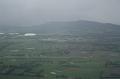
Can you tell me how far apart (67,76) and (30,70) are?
5359 millimetres

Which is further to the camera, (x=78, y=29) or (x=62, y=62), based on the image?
(x=78, y=29)

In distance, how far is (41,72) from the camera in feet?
100

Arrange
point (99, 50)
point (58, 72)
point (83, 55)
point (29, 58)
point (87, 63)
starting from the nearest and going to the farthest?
point (58, 72)
point (87, 63)
point (29, 58)
point (83, 55)
point (99, 50)

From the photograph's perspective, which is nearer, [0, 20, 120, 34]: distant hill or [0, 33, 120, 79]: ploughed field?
[0, 33, 120, 79]: ploughed field

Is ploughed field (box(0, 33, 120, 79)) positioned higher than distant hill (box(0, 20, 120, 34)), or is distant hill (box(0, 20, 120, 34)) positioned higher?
distant hill (box(0, 20, 120, 34))

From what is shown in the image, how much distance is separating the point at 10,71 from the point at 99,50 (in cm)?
2142

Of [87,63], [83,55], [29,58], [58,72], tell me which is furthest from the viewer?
[83,55]

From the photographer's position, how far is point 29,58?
39812 mm

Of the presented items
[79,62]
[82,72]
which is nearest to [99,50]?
[79,62]

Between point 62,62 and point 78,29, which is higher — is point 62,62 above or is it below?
below

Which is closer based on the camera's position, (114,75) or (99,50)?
(114,75)

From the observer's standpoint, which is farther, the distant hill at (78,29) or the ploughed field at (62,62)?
the distant hill at (78,29)

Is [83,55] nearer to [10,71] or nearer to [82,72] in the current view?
[82,72]

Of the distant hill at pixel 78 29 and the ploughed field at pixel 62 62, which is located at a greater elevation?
the distant hill at pixel 78 29
